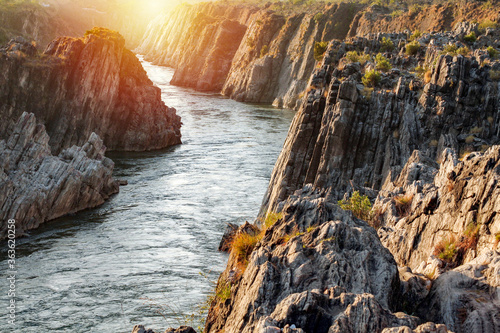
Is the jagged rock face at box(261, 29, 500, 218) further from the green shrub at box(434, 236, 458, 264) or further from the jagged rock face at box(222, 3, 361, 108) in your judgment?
the jagged rock face at box(222, 3, 361, 108)

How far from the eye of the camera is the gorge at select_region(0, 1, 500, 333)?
9.90 meters

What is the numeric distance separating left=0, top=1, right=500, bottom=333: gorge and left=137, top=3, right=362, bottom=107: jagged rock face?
57.7 feet

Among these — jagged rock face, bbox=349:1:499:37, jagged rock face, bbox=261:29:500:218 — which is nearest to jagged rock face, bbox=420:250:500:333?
jagged rock face, bbox=261:29:500:218

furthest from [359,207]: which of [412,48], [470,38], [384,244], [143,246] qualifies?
[470,38]

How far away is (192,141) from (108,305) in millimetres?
40741

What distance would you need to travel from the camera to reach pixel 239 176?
46562 millimetres

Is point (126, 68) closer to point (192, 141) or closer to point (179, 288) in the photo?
point (192, 141)

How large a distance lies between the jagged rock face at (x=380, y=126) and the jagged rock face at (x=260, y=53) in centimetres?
6172

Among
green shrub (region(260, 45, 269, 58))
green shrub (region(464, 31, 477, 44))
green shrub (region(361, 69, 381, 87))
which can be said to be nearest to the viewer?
green shrub (region(361, 69, 381, 87))

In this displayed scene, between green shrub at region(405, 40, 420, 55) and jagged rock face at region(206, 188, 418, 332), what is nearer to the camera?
jagged rock face at region(206, 188, 418, 332)

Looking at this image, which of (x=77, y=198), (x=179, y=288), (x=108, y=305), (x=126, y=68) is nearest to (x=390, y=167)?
(x=179, y=288)

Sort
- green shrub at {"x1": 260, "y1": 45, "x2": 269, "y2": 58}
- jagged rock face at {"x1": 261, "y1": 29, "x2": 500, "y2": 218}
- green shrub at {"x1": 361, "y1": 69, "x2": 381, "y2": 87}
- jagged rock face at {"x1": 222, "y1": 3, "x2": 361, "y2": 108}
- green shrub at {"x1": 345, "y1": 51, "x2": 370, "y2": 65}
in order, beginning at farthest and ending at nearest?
green shrub at {"x1": 260, "y1": 45, "x2": 269, "y2": 58} → jagged rock face at {"x1": 222, "y1": 3, "x2": 361, "y2": 108} → green shrub at {"x1": 345, "y1": 51, "x2": 370, "y2": 65} → green shrub at {"x1": 361, "y1": 69, "x2": 381, "y2": 87} → jagged rock face at {"x1": 261, "y1": 29, "x2": 500, "y2": 218}

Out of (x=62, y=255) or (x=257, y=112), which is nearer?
(x=62, y=255)

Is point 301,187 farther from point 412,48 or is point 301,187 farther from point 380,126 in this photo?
point 412,48
